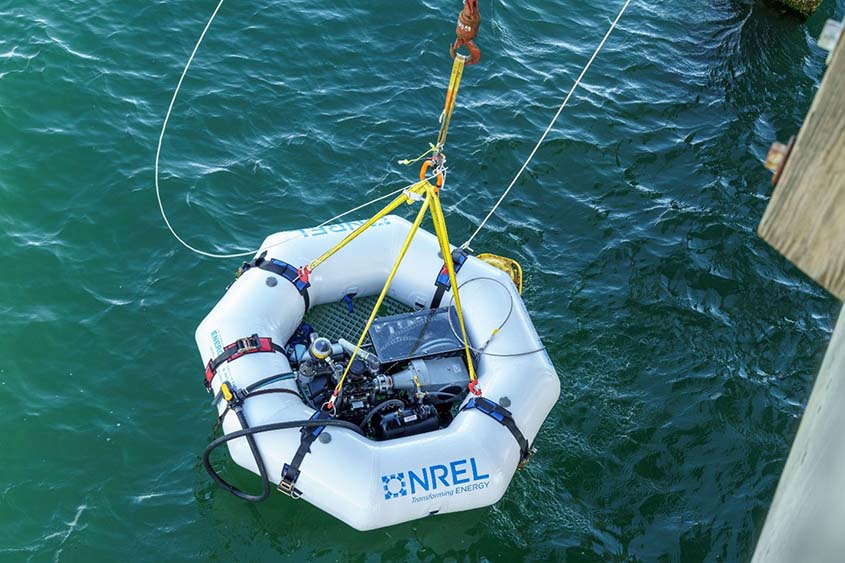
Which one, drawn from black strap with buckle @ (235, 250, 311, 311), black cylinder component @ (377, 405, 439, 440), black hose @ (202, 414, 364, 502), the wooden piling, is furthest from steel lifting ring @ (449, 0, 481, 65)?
the wooden piling

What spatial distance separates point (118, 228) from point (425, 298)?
11.9ft

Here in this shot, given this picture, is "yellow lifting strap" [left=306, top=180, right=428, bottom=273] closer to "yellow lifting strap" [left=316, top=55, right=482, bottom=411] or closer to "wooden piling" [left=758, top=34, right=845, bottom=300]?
"yellow lifting strap" [left=316, top=55, right=482, bottom=411]

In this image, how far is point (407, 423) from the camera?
7.88 m

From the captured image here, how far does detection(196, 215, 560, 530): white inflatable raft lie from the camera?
23.6 feet

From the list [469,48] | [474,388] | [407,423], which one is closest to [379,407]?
[407,423]

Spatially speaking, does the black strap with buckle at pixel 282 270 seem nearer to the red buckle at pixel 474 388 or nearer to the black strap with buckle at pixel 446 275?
the black strap with buckle at pixel 446 275

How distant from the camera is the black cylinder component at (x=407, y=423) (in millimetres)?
7836

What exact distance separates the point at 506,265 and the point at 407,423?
2321 mm

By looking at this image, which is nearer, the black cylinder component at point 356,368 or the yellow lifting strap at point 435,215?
the yellow lifting strap at point 435,215

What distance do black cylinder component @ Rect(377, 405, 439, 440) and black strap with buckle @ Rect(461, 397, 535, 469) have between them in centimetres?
40

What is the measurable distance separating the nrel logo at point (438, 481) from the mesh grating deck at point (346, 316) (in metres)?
1.82

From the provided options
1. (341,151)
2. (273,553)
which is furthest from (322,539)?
(341,151)

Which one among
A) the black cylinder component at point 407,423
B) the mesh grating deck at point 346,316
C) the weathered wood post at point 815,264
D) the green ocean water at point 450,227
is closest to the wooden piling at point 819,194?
the weathered wood post at point 815,264

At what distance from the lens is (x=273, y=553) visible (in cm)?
749
